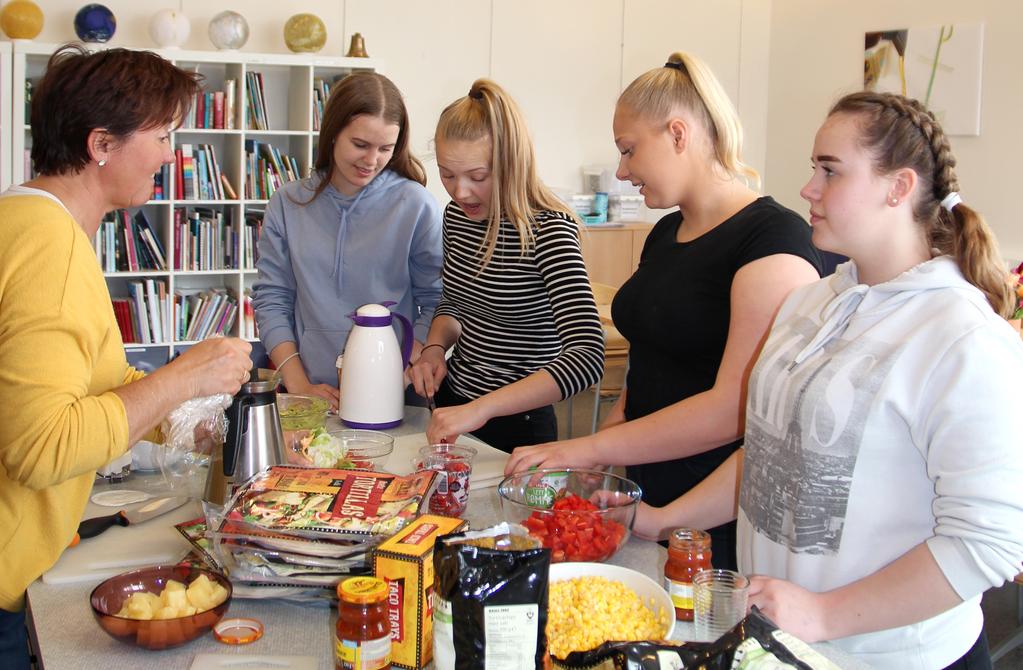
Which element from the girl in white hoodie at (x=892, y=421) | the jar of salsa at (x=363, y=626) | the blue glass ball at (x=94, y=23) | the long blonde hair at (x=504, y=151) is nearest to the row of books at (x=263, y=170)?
the blue glass ball at (x=94, y=23)

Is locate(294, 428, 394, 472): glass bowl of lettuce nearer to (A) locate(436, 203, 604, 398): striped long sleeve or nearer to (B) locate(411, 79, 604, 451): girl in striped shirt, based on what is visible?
(B) locate(411, 79, 604, 451): girl in striped shirt

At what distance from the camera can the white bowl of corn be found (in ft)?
3.57

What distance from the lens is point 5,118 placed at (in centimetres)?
451

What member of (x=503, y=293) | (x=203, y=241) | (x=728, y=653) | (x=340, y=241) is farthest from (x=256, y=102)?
(x=728, y=653)

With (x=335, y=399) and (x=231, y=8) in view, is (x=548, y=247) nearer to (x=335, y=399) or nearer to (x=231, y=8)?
(x=335, y=399)

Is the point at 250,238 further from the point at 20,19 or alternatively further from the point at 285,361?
the point at 285,361

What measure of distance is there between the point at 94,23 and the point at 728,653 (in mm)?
4738

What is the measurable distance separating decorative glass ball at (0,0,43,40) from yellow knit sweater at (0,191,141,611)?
3762mm

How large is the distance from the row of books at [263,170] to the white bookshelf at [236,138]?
0.16 feet

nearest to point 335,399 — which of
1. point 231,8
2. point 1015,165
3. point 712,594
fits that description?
point 712,594

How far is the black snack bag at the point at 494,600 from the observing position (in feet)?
3.08

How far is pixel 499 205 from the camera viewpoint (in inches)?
81.4

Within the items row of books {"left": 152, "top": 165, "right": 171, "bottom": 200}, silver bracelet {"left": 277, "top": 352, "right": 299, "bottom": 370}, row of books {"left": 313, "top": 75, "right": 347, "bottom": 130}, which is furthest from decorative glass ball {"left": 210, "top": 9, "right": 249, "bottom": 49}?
silver bracelet {"left": 277, "top": 352, "right": 299, "bottom": 370}

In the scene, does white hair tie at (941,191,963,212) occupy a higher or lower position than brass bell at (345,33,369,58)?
lower
